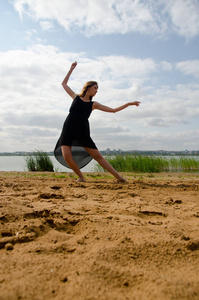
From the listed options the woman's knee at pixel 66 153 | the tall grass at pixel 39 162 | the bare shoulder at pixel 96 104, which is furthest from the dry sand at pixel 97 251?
the tall grass at pixel 39 162

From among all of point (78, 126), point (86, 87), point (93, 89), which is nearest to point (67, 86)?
point (86, 87)

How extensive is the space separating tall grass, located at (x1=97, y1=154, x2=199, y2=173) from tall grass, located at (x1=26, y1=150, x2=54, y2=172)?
2.15m

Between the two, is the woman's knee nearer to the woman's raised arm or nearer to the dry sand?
the woman's raised arm

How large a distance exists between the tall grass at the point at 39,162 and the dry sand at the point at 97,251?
7786 mm

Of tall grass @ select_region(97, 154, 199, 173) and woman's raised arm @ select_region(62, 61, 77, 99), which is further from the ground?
woman's raised arm @ select_region(62, 61, 77, 99)

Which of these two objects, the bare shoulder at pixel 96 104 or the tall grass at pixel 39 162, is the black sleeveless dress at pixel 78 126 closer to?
the bare shoulder at pixel 96 104

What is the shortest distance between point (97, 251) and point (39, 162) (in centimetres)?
914

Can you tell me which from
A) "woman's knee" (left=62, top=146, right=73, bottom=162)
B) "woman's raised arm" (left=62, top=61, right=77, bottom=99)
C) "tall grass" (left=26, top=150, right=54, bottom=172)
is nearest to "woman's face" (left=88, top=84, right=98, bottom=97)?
"woman's raised arm" (left=62, top=61, right=77, bottom=99)

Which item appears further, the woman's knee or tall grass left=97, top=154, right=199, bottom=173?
tall grass left=97, top=154, right=199, bottom=173

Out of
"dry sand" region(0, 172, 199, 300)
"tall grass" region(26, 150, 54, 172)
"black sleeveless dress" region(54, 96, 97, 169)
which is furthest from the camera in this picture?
"tall grass" region(26, 150, 54, 172)

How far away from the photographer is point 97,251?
1.43 metres

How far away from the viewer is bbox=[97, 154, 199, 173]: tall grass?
10.4m

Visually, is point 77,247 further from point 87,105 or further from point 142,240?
point 87,105

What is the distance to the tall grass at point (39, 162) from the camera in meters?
10.2
